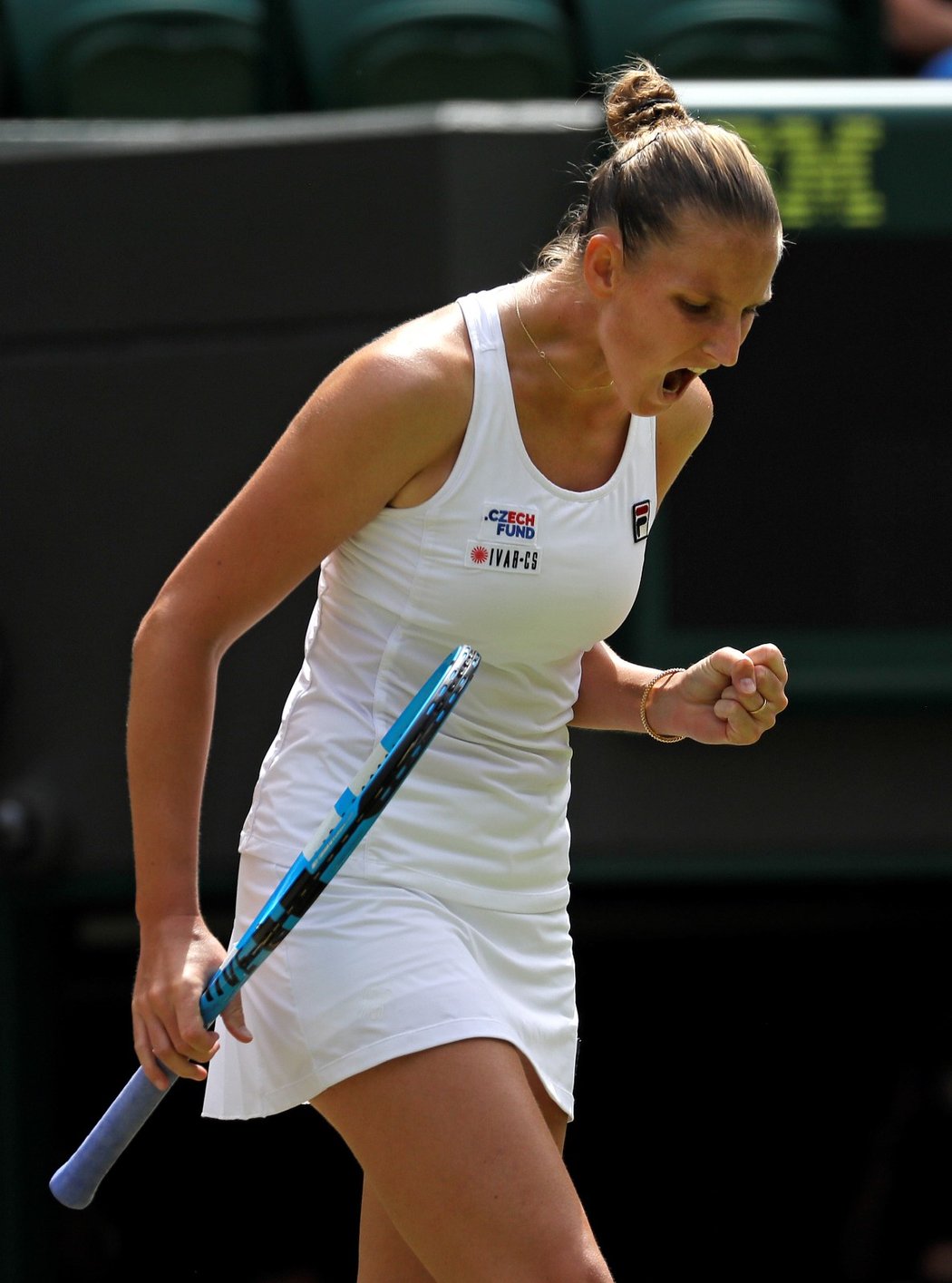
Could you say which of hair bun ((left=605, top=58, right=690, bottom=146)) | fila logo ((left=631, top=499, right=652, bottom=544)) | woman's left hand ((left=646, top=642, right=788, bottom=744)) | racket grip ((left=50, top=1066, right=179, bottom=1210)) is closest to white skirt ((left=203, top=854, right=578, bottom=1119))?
racket grip ((left=50, top=1066, right=179, bottom=1210))

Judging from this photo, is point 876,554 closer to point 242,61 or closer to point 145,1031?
point 242,61

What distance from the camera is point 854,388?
409cm

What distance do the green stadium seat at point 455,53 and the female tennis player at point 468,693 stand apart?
2.49m

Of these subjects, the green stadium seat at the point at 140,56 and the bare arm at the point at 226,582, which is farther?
the green stadium seat at the point at 140,56

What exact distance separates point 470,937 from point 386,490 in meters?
0.48

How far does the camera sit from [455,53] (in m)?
4.60

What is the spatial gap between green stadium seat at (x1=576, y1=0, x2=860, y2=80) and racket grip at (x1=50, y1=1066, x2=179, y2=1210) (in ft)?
10.5

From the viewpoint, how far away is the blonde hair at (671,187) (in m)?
1.95

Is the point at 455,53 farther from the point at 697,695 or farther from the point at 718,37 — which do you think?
the point at 697,695

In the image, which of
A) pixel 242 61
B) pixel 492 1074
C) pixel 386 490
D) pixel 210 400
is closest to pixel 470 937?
pixel 492 1074

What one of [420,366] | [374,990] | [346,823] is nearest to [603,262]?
[420,366]

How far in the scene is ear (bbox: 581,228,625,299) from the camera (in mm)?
2021

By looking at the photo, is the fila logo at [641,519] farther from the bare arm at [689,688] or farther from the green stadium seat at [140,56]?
the green stadium seat at [140,56]

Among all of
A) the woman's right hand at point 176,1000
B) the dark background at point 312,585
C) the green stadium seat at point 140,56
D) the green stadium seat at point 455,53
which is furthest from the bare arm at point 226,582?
the green stadium seat at point 140,56
